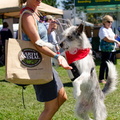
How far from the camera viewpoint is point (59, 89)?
10.2ft

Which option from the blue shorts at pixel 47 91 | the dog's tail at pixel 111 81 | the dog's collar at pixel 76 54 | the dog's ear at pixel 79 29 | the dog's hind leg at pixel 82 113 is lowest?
the dog's hind leg at pixel 82 113

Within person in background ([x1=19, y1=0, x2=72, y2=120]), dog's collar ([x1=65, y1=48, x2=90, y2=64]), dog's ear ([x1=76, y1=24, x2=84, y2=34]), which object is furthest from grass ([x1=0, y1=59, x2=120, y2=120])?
dog's ear ([x1=76, y1=24, x2=84, y2=34])

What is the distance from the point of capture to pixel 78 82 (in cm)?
350

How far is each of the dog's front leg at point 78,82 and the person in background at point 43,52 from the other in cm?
34

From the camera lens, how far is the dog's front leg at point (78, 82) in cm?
346

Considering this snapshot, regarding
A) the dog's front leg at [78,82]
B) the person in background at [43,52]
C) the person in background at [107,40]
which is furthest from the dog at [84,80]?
the person in background at [107,40]

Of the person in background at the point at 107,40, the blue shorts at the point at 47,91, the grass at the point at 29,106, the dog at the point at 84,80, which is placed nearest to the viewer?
the blue shorts at the point at 47,91

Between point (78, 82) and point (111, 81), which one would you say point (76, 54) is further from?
point (111, 81)

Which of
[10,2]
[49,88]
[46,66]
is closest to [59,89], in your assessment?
[49,88]

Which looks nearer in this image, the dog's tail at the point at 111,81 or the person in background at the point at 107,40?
the dog's tail at the point at 111,81

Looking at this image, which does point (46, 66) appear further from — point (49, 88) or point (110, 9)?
point (110, 9)

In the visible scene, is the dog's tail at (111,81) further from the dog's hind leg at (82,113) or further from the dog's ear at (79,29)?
the dog's ear at (79,29)

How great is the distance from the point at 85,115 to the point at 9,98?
2486 mm

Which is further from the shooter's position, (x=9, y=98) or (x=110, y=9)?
(x=110, y=9)
